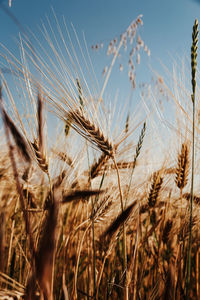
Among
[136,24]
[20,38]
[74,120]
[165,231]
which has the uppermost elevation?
[136,24]

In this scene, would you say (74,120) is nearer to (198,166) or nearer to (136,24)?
(198,166)

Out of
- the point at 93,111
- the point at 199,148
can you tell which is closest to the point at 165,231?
the point at 199,148

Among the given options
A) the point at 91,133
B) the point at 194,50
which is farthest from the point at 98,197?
the point at 194,50

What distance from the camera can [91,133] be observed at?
2.58ft

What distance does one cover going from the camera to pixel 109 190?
91cm

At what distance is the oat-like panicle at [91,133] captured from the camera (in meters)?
0.77

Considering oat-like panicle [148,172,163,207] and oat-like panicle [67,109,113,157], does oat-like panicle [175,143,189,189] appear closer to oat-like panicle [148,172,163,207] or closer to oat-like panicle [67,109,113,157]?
oat-like panicle [148,172,163,207]

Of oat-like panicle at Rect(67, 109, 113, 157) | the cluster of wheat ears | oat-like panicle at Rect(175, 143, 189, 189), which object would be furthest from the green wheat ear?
oat-like panicle at Rect(175, 143, 189, 189)

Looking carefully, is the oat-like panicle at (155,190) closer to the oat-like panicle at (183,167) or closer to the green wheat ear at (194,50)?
the oat-like panicle at (183,167)

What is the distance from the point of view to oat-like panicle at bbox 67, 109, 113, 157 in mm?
765

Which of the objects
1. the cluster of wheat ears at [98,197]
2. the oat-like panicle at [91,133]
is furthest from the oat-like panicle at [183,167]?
the oat-like panicle at [91,133]

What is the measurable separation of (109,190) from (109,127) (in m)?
0.26

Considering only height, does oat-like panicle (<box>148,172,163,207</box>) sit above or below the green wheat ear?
below

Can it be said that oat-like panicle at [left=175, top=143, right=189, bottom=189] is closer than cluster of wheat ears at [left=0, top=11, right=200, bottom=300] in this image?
No
